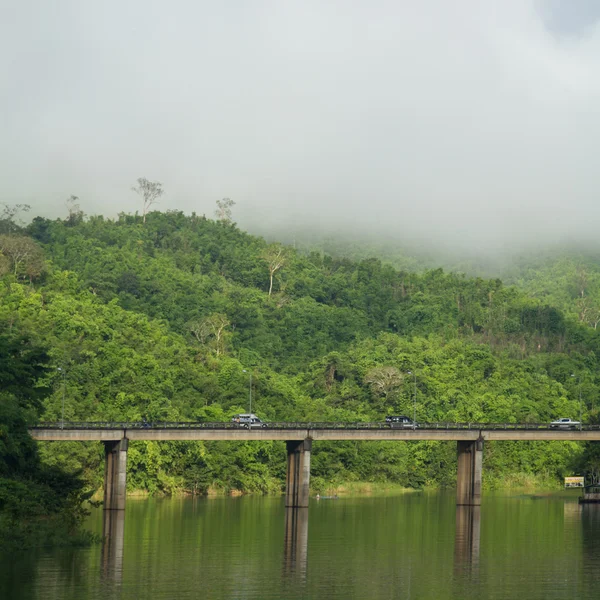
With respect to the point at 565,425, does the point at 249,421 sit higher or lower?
lower

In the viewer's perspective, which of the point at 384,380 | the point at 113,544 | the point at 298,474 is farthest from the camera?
the point at 384,380

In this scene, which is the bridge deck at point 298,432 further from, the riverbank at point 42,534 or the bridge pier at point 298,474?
the riverbank at point 42,534

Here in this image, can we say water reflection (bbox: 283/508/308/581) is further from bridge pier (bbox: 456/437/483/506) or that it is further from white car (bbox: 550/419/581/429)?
white car (bbox: 550/419/581/429)

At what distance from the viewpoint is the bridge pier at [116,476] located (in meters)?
111

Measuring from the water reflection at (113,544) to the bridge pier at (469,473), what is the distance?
120 feet

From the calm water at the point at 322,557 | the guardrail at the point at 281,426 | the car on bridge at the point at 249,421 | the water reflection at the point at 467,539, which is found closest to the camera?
the calm water at the point at 322,557

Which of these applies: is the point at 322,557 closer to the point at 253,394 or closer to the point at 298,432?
the point at 298,432

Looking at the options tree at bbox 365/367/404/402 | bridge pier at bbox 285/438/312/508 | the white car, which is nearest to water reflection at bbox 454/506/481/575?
the white car

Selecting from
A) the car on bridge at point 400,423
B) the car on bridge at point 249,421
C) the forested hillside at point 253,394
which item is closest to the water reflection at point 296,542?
the car on bridge at point 249,421

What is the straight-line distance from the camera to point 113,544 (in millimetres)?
84750

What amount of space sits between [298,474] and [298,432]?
4.21 metres

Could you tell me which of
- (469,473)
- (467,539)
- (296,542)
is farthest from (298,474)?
(296,542)

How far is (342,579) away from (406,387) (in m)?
110

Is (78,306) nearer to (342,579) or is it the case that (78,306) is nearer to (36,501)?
(36,501)
